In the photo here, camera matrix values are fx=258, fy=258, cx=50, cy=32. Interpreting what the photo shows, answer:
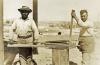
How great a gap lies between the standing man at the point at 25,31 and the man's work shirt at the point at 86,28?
281mm

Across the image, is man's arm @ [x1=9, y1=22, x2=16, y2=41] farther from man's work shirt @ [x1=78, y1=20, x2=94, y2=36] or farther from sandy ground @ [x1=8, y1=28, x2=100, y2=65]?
man's work shirt @ [x1=78, y1=20, x2=94, y2=36]

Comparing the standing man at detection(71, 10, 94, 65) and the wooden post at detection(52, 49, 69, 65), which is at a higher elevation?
the standing man at detection(71, 10, 94, 65)

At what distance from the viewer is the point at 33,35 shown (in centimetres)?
159

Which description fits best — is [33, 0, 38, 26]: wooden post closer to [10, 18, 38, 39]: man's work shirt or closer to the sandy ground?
[10, 18, 38, 39]: man's work shirt

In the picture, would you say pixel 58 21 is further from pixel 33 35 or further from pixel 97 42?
pixel 97 42

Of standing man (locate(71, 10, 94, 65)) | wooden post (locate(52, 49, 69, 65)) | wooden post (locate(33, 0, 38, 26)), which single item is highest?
wooden post (locate(33, 0, 38, 26))

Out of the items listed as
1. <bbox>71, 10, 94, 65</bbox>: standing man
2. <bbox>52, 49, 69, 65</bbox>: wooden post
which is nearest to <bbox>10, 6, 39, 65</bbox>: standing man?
<bbox>52, 49, 69, 65</bbox>: wooden post

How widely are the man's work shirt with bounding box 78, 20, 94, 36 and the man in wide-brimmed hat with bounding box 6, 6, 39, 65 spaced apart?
0.92 ft

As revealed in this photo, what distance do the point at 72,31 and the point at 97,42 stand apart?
0.58ft

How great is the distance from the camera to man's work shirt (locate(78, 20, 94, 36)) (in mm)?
1611

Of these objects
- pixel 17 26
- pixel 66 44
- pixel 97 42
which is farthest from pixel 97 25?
pixel 17 26

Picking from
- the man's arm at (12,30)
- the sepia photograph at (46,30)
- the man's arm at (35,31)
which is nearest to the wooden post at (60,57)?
the sepia photograph at (46,30)

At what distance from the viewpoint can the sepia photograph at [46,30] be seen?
1579 mm

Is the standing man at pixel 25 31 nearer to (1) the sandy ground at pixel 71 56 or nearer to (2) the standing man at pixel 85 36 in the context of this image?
(1) the sandy ground at pixel 71 56
